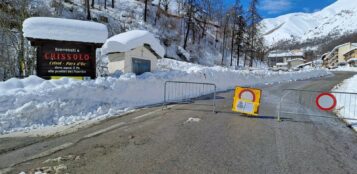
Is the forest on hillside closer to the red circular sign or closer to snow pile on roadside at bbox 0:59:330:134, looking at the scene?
snow pile on roadside at bbox 0:59:330:134

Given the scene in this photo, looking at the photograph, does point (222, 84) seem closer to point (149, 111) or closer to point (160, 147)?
point (149, 111)

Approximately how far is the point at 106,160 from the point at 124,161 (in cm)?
36

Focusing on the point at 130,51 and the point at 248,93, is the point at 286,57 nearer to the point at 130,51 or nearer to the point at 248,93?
the point at 130,51

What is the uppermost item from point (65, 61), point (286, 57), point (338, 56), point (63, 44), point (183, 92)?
point (286, 57)

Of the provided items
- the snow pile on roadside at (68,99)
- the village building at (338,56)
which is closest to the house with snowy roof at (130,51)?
the snow pile on roadside at (68,99)

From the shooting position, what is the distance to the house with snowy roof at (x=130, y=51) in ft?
59.3

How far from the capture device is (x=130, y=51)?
60.7ft

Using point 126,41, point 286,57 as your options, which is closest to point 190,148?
point 126,41

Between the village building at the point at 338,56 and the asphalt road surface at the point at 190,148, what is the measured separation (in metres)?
121

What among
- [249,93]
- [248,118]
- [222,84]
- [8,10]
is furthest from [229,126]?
[8,10]

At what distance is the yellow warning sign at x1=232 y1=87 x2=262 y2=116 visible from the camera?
35.7ft

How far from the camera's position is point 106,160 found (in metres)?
5.66

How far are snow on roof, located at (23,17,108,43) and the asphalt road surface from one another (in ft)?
20.4

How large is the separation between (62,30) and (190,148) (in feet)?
33.3
